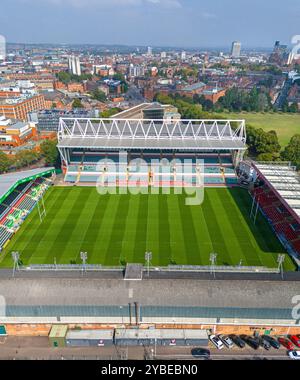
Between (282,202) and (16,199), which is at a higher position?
(282,202)

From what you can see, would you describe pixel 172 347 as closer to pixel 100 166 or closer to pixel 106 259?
pixel 106 259

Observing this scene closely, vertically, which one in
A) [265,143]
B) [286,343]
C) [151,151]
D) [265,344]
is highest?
[151,151]

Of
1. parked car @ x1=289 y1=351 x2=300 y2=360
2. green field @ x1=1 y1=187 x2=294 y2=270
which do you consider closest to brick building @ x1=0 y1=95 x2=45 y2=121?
green field @ x1=1 y1=187 x2=294 y2=270

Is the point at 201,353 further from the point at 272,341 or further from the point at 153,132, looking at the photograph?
the point at 153,132

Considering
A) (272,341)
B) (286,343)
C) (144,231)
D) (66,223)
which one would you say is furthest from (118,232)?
(286,343)

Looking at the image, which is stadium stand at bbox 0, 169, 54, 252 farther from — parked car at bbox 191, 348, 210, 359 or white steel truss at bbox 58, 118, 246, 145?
parked car at bbox 191, 348, 210, 359

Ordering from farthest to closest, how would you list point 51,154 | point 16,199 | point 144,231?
point 51,154 → point 16,199 → point 144,231
